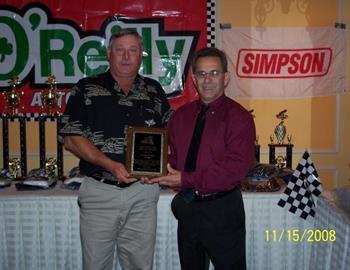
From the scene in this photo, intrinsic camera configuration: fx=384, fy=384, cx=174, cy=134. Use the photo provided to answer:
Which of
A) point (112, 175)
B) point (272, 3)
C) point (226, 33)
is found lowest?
point (112, 175)

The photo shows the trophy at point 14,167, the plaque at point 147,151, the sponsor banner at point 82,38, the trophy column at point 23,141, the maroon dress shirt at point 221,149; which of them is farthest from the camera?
the sponsor banner at point 82,38

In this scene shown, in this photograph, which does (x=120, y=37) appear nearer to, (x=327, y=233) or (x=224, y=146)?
(x=224, y=146)

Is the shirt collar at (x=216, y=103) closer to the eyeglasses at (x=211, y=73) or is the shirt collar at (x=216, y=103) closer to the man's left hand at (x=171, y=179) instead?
the eyeglasses at (x=211, y=73)

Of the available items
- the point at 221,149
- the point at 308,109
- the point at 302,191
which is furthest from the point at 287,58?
the point at 221,149

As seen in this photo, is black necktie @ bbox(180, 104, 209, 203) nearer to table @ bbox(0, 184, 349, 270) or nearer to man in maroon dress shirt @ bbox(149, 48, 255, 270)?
man in maroon dress shirt @ bbox(149, 48, 255, 270)

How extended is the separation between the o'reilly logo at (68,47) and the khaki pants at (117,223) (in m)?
1.94

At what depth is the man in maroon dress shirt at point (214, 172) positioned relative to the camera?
1752 mm

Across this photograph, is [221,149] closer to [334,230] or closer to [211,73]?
[211,73]

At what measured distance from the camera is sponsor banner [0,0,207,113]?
3.63 meters

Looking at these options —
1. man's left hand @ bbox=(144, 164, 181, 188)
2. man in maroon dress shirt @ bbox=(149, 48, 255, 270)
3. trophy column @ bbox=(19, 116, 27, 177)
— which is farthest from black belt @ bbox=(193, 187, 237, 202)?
trophy column @ bbox=(19, 116, 27, 177)

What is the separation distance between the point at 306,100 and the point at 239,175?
2438 millimetres

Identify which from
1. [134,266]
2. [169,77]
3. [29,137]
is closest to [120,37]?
[134,266]

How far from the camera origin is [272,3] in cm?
379
